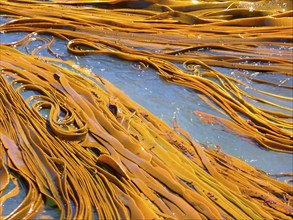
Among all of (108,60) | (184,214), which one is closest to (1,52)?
(108,60)

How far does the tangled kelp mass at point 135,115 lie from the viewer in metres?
2.77

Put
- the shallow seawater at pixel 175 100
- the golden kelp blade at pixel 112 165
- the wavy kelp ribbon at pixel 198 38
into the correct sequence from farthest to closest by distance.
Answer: the wavy kelp ribbon at pixel 198 38 → the shallow seawater at pixel 175 100 → the golden kelp blade at pixel 112 165

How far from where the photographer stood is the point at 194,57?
463 centimetres

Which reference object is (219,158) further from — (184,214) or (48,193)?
(48,193)

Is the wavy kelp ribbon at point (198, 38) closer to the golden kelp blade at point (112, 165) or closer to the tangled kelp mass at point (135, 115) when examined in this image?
the tangled kelp mass at point (135, 115)

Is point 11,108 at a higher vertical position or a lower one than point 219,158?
higher

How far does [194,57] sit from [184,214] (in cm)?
218

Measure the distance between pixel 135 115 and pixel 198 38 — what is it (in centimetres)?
164

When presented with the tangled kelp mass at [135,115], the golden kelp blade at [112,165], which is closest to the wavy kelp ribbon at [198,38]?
the tangled kelp mass at [135,115]

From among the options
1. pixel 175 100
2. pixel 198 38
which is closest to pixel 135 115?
pixel 175 100

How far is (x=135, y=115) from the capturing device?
3.58 meters

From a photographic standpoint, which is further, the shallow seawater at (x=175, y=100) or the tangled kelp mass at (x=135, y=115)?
the shallow seawater at (x=175, y=100)

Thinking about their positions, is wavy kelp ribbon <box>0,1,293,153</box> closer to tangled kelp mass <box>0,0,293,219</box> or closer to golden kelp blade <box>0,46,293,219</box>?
tangled kelp mass <box>0,0,293,219</box>

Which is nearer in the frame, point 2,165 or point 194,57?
point 2,165
